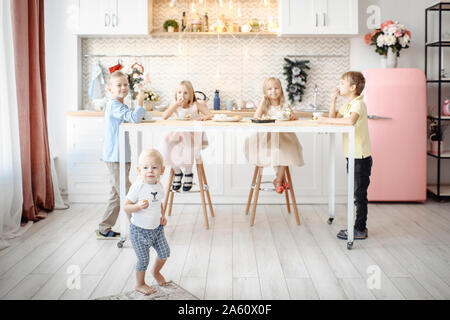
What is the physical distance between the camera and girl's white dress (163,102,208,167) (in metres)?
3.99

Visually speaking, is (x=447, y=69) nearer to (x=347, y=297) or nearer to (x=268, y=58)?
(x=268, y=58)

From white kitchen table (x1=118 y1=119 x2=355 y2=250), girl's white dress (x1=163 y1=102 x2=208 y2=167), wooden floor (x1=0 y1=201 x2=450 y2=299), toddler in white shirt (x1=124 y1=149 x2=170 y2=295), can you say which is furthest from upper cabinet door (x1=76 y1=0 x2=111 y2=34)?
toddler in white shirt (x1=124 y1=149 x2=170 y2=295)

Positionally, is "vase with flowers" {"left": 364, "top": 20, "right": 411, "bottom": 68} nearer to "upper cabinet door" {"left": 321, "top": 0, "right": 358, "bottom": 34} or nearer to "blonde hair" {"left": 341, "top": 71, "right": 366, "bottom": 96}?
"upper cabinet door" {"left": 321, "top": 0, "right": 358, "bottom": 34}

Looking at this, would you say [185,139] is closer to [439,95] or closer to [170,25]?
[170,25]

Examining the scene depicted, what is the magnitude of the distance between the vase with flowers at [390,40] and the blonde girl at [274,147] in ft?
4.83

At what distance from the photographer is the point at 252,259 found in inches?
127

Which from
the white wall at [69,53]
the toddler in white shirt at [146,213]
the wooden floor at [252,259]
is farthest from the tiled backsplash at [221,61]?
the toddler in white shirt at [146,213]

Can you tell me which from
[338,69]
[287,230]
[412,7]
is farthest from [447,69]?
[287,230]

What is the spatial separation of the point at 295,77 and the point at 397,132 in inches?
45.8

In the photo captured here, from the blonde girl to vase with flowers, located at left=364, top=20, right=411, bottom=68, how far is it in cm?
147

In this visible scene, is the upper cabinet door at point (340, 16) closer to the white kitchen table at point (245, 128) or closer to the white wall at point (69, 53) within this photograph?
the white wall at point (69, 53)

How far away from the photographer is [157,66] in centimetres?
535

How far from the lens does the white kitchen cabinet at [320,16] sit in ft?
15.9

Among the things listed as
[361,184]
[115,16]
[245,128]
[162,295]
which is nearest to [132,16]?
[115,16]
